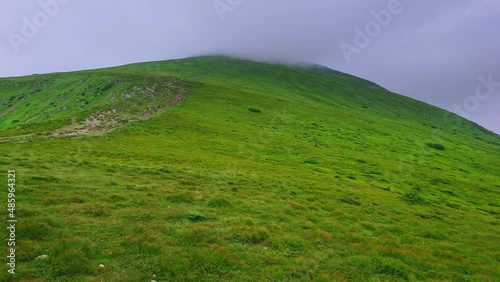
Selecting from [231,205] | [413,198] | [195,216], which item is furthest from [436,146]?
[195,216]

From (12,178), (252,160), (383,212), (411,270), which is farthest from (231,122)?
(411,270)

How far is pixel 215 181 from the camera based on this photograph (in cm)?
2922

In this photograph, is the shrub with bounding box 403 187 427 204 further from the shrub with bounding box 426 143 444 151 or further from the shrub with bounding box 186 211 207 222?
the shrub with bounding box 426 143 444 151

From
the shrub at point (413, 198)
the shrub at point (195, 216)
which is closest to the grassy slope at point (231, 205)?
the shrub at point (195, 216)

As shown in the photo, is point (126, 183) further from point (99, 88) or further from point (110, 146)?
point (99, 88)

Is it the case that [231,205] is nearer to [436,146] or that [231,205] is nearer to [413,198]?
[413,198]

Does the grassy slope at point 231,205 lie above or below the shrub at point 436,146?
below

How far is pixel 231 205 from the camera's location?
2325 centimetres

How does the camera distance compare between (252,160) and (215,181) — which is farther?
(252,160)

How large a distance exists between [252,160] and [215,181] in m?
14.4

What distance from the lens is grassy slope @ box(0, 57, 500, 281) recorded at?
48.5 feet

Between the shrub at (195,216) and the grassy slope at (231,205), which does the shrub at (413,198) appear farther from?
the shrub at (195,216)

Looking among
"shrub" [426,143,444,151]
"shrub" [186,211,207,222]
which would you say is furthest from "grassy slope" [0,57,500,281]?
"shrub" [426,143,444,151]

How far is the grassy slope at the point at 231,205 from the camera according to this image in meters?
14.8
